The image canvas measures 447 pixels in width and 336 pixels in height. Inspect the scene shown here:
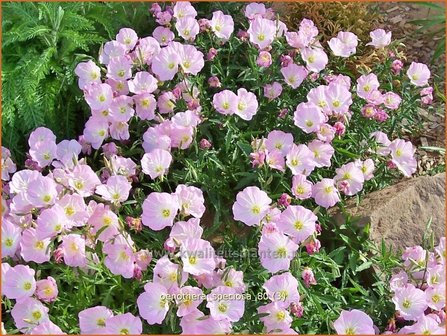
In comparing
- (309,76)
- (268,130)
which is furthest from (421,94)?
(268,130)

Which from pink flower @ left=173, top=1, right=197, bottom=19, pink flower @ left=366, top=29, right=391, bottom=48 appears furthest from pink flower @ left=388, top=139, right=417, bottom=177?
pink flower @ left=173, top=1, right=197, bottom=19

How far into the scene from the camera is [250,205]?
2.28 m

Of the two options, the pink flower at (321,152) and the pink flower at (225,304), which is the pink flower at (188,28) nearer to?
the pink flower at (321,152)

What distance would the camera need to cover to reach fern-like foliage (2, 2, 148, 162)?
2816mm

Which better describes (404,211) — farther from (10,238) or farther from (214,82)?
(10,238)

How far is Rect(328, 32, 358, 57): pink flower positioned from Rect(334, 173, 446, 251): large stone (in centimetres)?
65

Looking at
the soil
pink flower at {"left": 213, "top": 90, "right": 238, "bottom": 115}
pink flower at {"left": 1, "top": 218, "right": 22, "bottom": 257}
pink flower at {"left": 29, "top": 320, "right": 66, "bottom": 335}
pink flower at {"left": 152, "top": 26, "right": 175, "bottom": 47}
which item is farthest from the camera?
the soil

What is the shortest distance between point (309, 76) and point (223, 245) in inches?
34.7

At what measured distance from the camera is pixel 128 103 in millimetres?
2707

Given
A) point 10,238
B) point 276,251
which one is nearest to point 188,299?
point 276,251

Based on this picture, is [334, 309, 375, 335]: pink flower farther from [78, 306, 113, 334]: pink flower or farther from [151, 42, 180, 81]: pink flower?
[151, 42, 180, 81]: pink flower

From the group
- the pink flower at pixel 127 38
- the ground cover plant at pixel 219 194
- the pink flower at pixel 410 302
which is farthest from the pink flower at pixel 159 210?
the pink flower at pixel 127 38

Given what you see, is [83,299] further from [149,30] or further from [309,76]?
[149,30]

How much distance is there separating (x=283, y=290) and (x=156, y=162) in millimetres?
682
